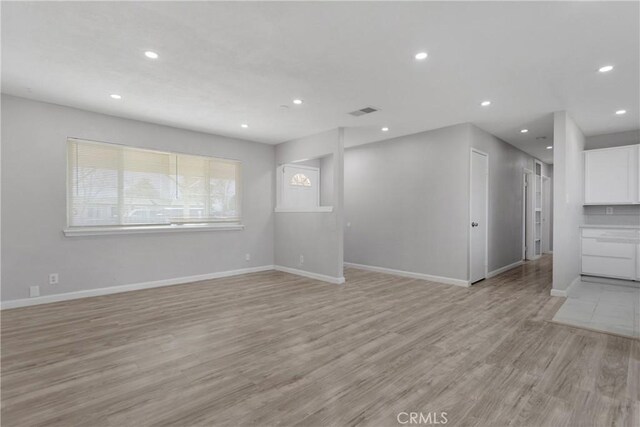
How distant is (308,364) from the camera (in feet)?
8.10

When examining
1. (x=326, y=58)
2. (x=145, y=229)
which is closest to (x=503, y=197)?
(x=326, y=58)

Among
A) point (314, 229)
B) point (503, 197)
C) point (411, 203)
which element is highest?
point (503, 197)

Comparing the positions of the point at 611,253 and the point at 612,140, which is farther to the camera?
the point at 612,140

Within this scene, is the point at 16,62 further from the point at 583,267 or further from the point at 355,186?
the point at 583,267

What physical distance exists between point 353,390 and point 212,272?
4.31m

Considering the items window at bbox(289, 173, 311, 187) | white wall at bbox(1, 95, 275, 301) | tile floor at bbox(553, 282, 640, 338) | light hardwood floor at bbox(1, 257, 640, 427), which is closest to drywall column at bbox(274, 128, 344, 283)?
window at bbox(289, 173, 311, 187)

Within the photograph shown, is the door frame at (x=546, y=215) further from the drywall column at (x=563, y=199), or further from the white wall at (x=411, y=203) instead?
the white wall at (x=411, y=203)

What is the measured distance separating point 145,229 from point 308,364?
382 cm

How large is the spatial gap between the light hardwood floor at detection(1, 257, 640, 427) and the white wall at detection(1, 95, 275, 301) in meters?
0.52

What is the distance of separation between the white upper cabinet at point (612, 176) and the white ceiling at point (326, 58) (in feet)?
2.73

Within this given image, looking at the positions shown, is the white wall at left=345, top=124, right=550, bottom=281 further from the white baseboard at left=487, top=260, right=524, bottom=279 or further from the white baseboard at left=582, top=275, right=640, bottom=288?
the white baseboard at left=582, top=275, right=640, bottom=288

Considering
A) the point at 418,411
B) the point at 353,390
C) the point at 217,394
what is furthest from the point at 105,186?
the point at 418,411

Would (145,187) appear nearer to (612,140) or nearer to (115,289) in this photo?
(115,289)

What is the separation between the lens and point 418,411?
1.88 m
